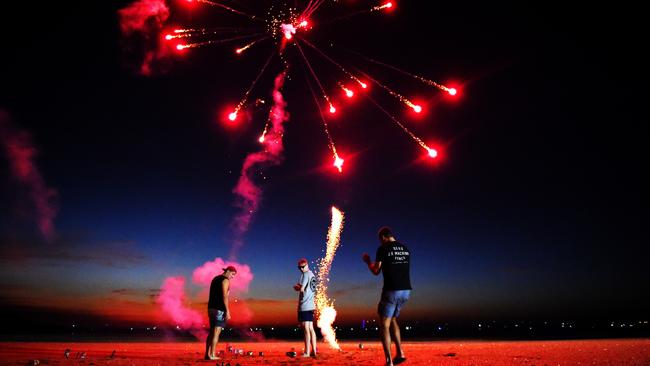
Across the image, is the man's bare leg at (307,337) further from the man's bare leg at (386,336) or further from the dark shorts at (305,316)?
the man's bare leg at (386,336)

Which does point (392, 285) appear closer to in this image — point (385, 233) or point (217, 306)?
point (385, 233)

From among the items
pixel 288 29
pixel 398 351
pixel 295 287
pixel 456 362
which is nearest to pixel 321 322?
pixel 295 287

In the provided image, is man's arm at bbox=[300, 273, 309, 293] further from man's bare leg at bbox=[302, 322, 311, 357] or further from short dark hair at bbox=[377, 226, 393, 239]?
short dark hair at bbox=[377, 226, 393, 239]

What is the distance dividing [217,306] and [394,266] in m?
4.48

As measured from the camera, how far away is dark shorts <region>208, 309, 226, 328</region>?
928cm

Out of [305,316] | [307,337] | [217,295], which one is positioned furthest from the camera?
[305,316]

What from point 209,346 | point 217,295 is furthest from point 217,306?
point 209,346

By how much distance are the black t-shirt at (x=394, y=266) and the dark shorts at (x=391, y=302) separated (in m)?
0.08

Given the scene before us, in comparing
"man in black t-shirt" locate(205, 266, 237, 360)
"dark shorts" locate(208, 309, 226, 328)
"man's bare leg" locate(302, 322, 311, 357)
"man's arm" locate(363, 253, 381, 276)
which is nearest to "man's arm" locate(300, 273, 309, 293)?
"man's bare leg" locate(302, 322, 311, 357)

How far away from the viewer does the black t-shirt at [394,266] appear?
671 centimetres

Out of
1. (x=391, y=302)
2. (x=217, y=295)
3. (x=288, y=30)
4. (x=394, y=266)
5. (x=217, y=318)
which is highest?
(x=288, y=30)

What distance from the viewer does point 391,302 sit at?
674 centimetres

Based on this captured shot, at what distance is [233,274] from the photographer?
9.62 meters

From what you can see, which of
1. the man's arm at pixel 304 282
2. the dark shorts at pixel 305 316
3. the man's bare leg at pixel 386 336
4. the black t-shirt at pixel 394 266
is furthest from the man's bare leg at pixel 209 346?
the black t-shirt at pixel 394 266
